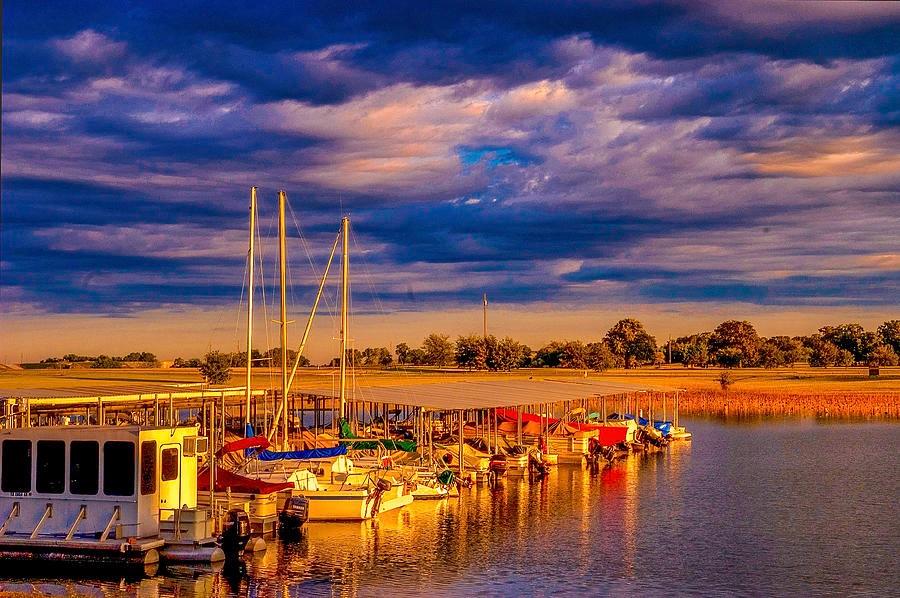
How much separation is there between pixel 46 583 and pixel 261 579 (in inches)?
247

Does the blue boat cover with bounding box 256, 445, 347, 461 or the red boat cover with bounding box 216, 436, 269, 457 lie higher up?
the red boat cover with bounding box 216, 436, 269, 457

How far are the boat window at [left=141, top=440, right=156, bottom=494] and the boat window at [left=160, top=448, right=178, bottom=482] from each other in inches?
16.4

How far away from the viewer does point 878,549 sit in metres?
40.1

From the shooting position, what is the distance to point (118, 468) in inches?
1303

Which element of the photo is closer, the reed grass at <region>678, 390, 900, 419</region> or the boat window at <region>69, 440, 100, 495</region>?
the boat window at <region>69, 440, 100, 495</region>

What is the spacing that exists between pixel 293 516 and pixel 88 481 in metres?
9.75

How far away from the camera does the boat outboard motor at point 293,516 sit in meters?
41.2

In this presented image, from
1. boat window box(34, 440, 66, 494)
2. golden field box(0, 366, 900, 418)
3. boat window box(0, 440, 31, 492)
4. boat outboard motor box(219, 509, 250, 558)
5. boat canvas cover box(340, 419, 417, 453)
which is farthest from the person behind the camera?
golden field box(0, 366, 900, 418)

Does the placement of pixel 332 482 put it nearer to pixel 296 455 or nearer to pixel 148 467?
pixel 296 455

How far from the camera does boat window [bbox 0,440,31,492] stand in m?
33.8

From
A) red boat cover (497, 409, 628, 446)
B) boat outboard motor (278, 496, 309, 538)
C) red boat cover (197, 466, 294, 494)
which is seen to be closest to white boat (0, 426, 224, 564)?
red boat cover (197, 466, 294, 494)

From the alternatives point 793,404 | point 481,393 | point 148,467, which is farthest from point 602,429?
point 793,404

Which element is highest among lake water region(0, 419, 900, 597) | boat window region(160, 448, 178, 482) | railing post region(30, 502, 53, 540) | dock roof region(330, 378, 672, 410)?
dock roof region(330, 378, 672, 410)

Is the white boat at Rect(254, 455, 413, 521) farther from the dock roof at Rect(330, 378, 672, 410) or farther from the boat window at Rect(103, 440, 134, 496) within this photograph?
the boat window at Rect(103, 440, 134, 496)
